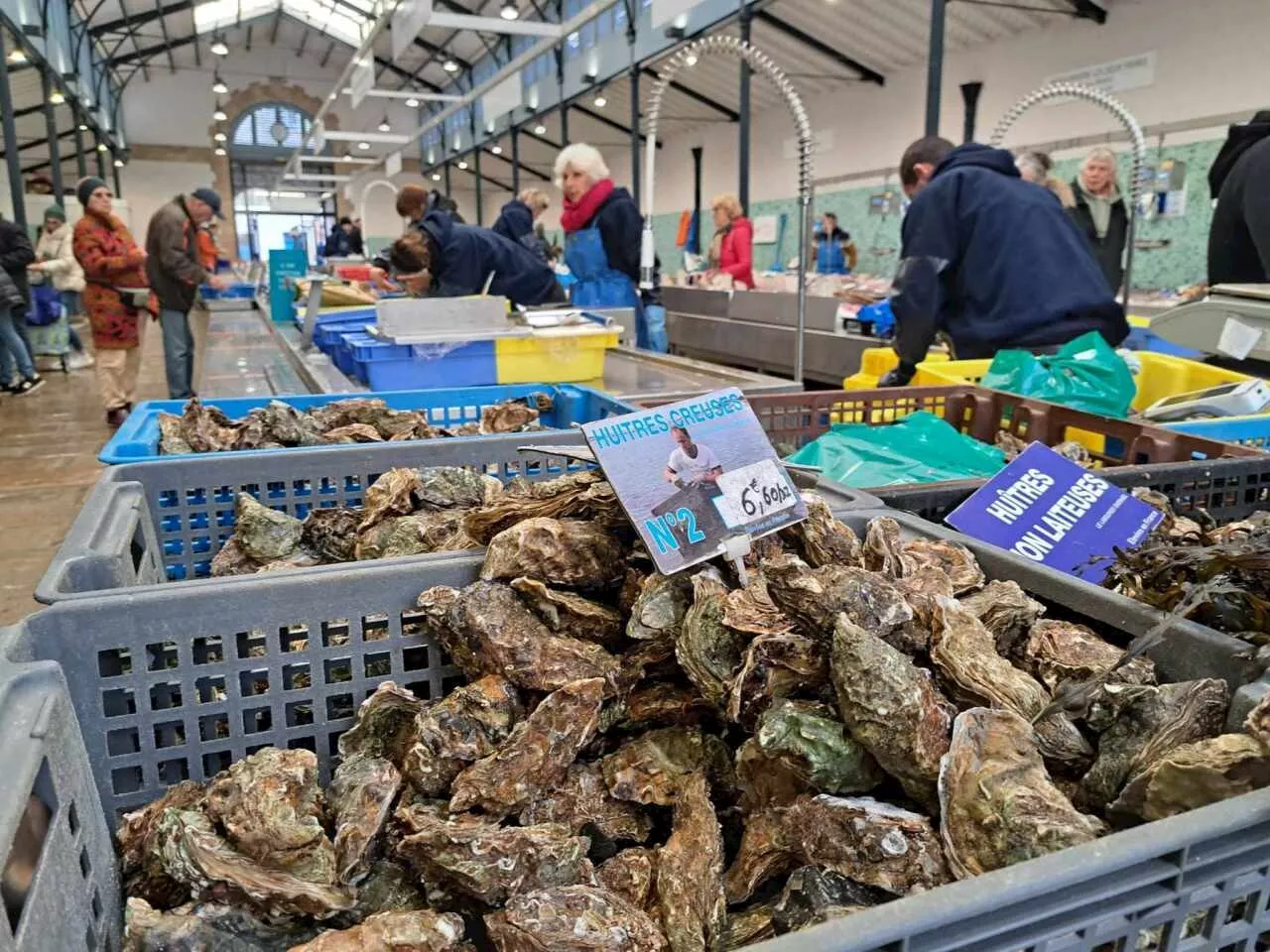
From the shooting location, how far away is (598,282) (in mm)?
6160

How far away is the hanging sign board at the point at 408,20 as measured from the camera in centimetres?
567

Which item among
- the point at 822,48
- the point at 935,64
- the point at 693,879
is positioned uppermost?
the point at 822,48

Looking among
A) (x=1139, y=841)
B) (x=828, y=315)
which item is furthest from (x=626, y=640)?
(x=828, y=315)

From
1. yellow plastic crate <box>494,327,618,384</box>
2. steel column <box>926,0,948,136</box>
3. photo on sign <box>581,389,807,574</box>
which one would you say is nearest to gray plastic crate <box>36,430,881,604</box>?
photo on sign <box>581,389,807,574</box>

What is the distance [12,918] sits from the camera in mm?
661

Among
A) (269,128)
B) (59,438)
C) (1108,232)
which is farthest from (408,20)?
(269,128)

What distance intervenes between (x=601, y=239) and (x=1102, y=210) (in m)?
3.39

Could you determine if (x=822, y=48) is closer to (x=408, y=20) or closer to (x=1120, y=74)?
(x=1120, y=74)

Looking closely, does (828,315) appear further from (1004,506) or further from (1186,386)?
(1004,506)

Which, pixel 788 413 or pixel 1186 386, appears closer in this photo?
pixel 788 413

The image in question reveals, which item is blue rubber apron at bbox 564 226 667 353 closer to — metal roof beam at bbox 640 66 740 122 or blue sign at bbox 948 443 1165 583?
blue sign at bbox 948 443 1165 583

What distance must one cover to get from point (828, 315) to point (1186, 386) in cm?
434

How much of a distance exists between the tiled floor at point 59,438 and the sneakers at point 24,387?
10 cm

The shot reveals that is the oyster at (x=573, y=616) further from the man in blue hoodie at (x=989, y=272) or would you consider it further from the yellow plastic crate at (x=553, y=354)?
the man in blue hoodie at (x=989, y=272)
